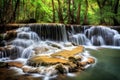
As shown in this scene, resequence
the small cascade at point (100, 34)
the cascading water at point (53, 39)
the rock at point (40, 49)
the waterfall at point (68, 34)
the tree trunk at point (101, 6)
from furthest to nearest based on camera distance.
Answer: the tree trunk at point (101, 6) < the small cascade at point (100, 34) < the waterfall at point (68, 34) < the cascading water at point (53, 39) < the rock at point (40, 49)

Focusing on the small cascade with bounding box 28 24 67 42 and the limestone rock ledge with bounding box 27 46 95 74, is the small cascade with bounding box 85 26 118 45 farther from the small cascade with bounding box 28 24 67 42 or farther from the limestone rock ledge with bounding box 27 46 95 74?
the limestone rock ledge with bounding box 27 46 95 74

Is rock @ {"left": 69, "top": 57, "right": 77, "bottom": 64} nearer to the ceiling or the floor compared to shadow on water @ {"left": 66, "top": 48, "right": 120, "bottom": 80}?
nearer to the ceiling

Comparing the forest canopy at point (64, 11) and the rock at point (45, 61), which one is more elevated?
the forest canopy at point (64, 11)

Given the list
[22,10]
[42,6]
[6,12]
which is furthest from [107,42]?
[22,10]

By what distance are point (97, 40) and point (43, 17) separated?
12.5 metres

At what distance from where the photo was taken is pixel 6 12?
17.0 metres

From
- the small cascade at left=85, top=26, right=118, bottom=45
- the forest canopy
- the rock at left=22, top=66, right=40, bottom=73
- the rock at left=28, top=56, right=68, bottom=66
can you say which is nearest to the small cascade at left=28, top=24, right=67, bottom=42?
the small cascade at left=85, top=26, right=118, bottom=45

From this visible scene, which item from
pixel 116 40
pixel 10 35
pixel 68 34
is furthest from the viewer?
pixel 68 34

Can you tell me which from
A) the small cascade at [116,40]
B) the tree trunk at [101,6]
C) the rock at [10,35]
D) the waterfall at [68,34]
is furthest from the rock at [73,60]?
the tree trunk at [101,6]

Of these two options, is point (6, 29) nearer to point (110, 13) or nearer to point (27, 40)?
point (27, 40)

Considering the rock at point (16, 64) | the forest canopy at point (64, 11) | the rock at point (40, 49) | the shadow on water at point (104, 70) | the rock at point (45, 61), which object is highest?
the forest canopy at point (64, 11)

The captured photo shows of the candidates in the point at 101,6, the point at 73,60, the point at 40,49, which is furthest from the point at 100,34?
the point at 73,60

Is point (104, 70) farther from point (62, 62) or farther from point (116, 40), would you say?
point (116, 40)

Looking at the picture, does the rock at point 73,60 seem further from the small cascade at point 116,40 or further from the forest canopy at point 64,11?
the forest canopy at point 64,11
